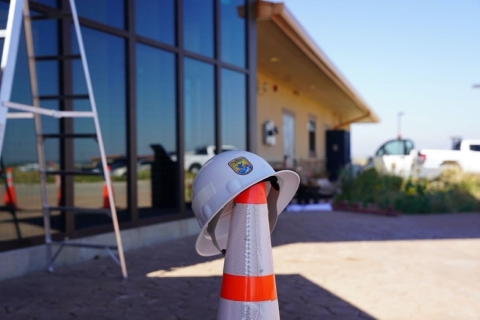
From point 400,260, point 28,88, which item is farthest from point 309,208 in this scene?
point 28,88

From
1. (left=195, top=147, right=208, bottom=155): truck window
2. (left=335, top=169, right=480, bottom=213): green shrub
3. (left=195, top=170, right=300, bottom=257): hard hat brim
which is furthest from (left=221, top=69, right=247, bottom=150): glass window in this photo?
(left=195, top=170, right=300, bottom=257): hard hat brim

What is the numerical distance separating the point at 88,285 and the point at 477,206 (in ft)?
34.3

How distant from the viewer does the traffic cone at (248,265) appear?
2.83m

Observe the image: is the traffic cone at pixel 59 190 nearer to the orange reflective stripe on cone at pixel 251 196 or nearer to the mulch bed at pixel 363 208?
the orange reflective stripe on cone at pixel 251 196

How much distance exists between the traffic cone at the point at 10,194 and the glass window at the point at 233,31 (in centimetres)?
493

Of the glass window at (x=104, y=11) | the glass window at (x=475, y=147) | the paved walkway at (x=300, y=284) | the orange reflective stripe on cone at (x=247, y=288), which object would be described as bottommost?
the paved walkway at (x=300, y=284)

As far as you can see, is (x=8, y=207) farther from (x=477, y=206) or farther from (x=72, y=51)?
(x=477, y=206)

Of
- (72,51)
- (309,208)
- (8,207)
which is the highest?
(72,51)

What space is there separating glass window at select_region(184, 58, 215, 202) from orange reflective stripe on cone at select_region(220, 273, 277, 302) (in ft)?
19.8

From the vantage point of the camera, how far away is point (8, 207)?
229 inches

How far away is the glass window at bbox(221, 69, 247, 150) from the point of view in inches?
398

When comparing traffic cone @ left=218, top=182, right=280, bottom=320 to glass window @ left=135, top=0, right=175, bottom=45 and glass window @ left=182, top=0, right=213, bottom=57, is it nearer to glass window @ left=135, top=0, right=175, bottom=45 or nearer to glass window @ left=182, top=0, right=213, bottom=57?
glass window @ left=135, top=0, right=175, bottom=45

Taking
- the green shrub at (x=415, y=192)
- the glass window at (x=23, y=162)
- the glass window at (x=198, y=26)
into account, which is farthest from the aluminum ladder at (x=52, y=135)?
the green shrub at (x=415, y=192)

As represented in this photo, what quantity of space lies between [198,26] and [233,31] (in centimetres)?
129
